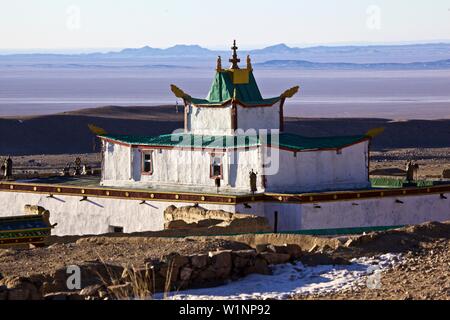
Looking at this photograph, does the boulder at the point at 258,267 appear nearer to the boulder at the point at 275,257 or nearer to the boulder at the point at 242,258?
the boulder at the point at 242,258

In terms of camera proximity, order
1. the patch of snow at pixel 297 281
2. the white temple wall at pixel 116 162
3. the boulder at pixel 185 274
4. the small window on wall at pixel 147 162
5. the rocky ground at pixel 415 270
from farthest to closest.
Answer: the white temple wall at pixel 116 162 → the small window on wall at pixel 147 162 → the boulder at pixel 185 274 → the patch of snow at pixel 297 281 → the rocky ground at pixel 415 270

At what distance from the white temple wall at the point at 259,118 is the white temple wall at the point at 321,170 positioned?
3.24 m

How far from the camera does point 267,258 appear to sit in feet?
99.6

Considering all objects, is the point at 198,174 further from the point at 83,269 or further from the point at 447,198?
the point at 83,269

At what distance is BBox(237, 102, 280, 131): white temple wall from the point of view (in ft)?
159

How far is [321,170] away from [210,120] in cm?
459

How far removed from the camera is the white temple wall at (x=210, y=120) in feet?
159

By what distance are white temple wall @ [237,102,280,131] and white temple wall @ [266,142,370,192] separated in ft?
10.6

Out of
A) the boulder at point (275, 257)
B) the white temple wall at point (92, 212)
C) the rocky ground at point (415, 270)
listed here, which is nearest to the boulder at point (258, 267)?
the boulder at point (275, 257)

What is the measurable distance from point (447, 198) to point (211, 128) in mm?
8122

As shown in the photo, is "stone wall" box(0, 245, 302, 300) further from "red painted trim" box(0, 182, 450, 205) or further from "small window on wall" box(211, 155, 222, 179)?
"small window on wall" box(211, 155, 222, 179)

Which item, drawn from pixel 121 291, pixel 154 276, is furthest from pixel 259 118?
pixel 121 291

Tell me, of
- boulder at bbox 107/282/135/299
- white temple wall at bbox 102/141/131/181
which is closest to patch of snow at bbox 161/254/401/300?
boulder at bbox 107/282/135/299

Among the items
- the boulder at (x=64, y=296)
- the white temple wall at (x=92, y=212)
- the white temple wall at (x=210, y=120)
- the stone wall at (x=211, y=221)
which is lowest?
the white temple wall at (x=92, y=212)
